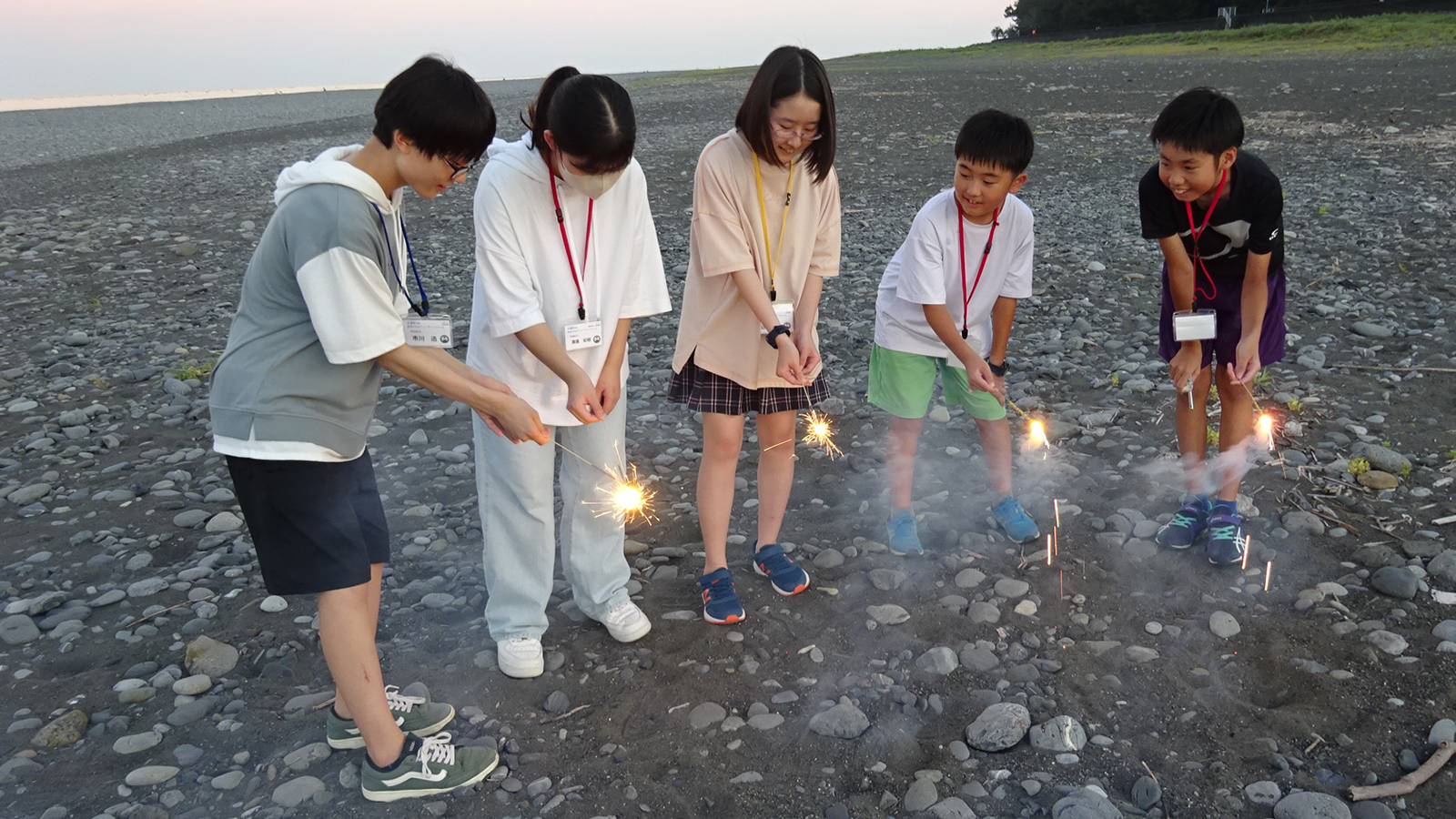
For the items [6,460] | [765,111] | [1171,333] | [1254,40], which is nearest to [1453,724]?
[1171,333]

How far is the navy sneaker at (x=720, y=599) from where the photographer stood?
3412mm

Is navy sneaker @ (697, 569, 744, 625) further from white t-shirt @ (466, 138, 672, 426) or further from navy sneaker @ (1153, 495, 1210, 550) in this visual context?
navy sneaker @ (1153, 495, 1210, 550)

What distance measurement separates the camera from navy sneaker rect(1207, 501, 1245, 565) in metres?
3.57

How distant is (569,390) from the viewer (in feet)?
9.40

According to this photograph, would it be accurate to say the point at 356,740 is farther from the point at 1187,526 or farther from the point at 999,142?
the point at 1187,526

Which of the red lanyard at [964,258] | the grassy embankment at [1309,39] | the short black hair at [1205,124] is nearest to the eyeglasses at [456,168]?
the red lanyard at [964,258]

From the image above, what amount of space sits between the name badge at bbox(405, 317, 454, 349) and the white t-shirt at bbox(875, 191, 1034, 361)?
175 centimetres

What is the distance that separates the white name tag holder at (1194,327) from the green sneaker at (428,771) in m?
2.80

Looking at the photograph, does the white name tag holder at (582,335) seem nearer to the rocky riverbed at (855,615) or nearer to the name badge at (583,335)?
the name badge at (583,335)

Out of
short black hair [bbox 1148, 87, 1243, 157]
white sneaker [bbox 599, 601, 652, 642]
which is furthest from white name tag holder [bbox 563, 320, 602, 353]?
short black hair [bbox 1148, 87, 1243, 157]

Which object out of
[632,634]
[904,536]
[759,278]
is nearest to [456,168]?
[759,278]

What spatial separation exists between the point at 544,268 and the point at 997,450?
2.07 metres

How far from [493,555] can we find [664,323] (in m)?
4.23

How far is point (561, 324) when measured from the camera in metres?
2.90
